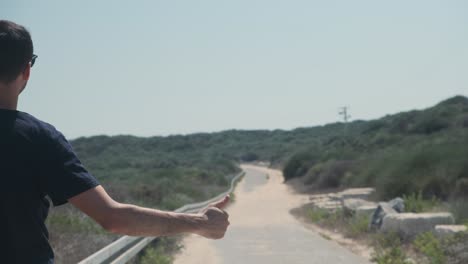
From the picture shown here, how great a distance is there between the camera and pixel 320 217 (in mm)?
20656

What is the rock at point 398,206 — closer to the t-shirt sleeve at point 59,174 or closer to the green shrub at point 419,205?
the green shrub at point 419,205

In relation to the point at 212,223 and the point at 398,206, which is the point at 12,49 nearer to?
the point at 212,223

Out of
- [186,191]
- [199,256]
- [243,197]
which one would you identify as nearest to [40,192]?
[199,256]

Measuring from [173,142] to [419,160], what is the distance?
103497 millimetres

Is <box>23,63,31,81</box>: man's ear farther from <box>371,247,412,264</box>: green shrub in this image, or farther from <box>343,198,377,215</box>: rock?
<box>343,198,377,215</box>: rock

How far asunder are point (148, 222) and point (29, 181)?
54 cm

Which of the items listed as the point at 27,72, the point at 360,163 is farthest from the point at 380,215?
the point at 360,163

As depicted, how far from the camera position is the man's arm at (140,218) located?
2.56 m

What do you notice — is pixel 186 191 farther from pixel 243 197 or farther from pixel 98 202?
pixel 98 202

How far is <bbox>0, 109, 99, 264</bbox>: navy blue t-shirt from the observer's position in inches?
95.4

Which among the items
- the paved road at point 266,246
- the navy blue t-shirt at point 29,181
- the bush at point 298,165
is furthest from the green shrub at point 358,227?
the bush at point 298,165

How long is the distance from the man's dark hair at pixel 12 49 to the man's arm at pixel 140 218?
582 millimetres

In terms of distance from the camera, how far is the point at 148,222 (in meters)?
2.71

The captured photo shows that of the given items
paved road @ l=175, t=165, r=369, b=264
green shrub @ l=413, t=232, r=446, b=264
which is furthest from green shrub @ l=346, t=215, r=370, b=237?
green shrub @ l=413, t=232, r=446, b=264
